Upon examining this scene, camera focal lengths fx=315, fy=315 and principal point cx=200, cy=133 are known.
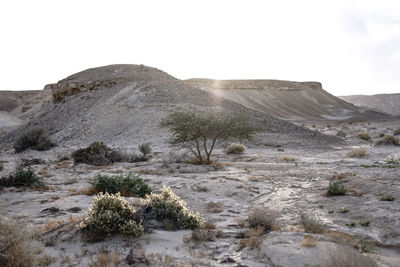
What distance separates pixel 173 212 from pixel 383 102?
523 ft

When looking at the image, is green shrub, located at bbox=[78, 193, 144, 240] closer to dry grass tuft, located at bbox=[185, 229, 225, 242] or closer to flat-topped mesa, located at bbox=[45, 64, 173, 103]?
dry grass tuft, located at bbox=[185, 229, 225, 242]

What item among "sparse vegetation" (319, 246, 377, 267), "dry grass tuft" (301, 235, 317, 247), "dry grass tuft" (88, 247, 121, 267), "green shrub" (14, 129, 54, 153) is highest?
"sparse vegetation" (319, 246, 377, 267)

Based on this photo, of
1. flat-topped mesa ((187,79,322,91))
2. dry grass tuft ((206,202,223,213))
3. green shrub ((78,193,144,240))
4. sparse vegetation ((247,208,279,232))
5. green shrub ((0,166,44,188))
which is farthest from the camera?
flat-topped mesa ((187,79,322,91))

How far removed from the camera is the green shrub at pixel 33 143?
25148 mm

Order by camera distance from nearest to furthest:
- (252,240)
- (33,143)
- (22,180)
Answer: (252,240), (22,180), (33,143)

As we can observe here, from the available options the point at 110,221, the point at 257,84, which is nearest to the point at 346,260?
the point at 110,221

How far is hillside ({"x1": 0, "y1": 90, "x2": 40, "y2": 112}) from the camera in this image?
93113mm

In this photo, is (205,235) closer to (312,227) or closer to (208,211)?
(312,227)

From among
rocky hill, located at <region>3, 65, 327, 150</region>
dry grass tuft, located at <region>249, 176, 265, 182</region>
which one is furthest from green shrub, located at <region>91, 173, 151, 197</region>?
rocky hill, located at <region>3, 65, 327, 150</region>

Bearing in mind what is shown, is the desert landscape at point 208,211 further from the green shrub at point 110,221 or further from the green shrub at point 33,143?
the green shrub at point 33,143

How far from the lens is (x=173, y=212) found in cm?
636

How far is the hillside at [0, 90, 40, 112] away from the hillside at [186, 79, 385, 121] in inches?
2113

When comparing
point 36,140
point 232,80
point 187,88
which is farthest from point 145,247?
point 232,80

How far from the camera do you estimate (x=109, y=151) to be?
18906mm
